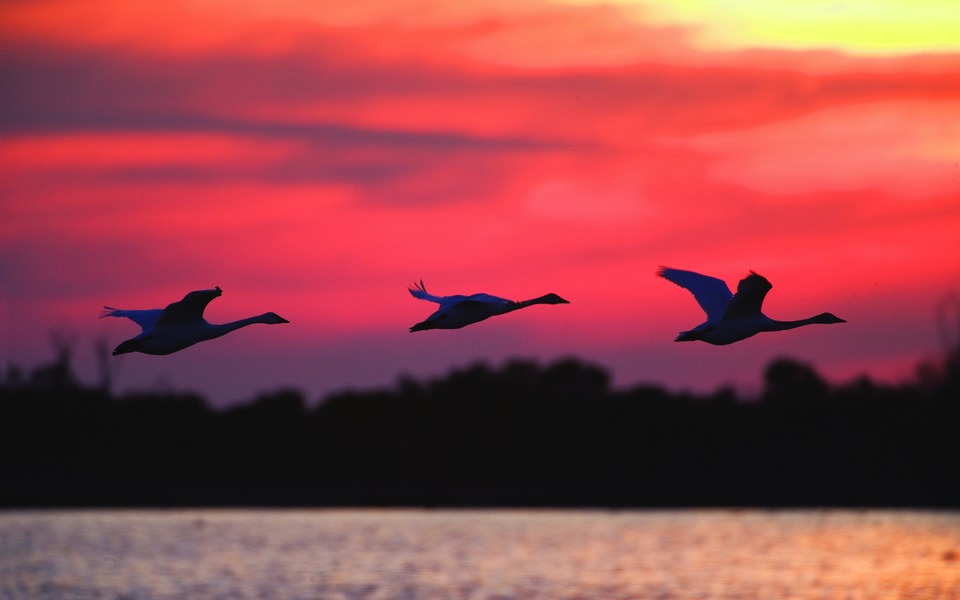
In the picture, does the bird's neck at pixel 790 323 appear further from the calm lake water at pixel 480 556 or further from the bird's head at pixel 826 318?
the calm lake water at pixel 480 556

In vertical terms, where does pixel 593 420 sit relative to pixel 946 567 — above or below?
above

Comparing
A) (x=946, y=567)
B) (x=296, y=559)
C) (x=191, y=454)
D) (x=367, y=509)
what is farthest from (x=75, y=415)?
(x=946, y=567)

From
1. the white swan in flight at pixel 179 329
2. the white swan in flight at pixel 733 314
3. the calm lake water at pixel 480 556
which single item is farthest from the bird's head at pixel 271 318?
the calm lake water at pixel 480 556

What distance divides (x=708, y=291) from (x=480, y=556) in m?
44.6

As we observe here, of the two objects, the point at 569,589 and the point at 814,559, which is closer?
the point at 569,589

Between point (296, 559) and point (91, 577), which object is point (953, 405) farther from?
point (91, 577)

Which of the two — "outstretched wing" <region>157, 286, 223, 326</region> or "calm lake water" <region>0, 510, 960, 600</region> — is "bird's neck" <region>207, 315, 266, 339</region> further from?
"calm lake water" <region>0, 510, 960, 600</region>

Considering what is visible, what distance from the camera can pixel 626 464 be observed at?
4432 inches

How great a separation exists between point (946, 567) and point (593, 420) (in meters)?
47.6

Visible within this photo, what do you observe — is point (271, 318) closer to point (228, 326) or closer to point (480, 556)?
point (228, 326)

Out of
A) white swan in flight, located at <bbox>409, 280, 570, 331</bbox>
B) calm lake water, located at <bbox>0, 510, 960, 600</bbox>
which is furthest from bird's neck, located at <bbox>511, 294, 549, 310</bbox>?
calm lake water, located at <bbox>0, 510, 960, 600</bbox>

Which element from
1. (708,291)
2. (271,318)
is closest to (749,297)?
(708,291)

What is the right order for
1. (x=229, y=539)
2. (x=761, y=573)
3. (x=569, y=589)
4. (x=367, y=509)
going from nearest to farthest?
(x=569, y=589), (x=761, y=573), (x=229, y=539), (x=367, y=509)

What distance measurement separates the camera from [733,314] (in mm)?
29906
